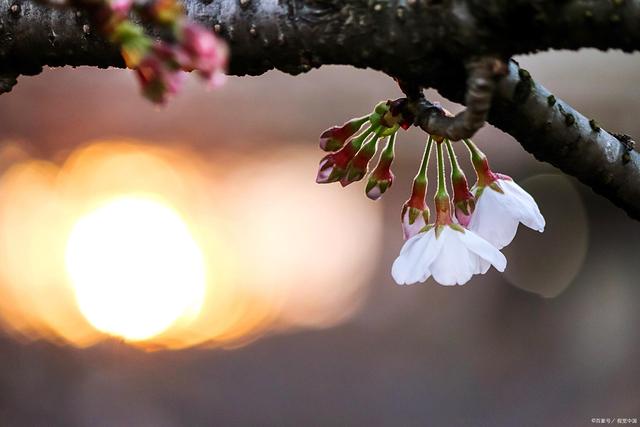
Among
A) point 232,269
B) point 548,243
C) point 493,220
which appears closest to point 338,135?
point 493,220

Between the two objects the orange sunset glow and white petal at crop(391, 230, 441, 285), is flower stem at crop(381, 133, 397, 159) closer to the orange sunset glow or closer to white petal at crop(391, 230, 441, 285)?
white petal at crop(391, 230, 441, 285)

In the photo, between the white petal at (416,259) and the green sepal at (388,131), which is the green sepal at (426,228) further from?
the green sepal at (388,131)

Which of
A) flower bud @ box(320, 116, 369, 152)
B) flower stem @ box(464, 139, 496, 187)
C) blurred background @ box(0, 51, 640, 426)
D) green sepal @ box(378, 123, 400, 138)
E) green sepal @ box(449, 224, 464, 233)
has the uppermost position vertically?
blurred background @ box(0, 51, 640, 426)

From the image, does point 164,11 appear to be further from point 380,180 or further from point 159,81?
point 380,180

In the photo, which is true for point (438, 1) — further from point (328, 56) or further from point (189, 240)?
point (189, 240)

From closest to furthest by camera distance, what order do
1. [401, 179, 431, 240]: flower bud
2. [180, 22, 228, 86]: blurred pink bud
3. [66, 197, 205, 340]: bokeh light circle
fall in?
[180, 22, 228, 86]: blurred pink bud < [401, 179, 431, 240]: flower bud < [66, 197, 205, 340]: bokeh light circle

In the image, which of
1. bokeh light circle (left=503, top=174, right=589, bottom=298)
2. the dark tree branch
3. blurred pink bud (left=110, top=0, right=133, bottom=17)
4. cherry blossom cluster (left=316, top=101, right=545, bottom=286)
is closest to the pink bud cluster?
cherry blossom cluster (left=316, top=101, right=545, bottom=286)

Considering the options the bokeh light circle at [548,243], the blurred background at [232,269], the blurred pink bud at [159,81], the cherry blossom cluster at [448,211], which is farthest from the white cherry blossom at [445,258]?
the bokeh light circle at [548,243]
